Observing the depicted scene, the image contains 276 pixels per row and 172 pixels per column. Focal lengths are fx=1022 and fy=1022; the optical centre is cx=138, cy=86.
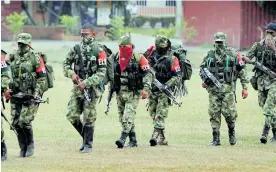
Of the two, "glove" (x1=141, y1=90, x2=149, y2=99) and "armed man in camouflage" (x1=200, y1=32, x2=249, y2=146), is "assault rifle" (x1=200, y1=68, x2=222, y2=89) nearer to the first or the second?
"armed man in camouflage" (x1=200, y1=32, x2=249, y2=146)

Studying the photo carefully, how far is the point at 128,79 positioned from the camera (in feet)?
54.2

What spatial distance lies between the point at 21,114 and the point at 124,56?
7.29 feet

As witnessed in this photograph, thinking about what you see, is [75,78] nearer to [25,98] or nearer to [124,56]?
[25,98]

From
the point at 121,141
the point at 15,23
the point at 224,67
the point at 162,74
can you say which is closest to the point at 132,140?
the point at 121,141

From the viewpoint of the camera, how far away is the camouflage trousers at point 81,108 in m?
15.8

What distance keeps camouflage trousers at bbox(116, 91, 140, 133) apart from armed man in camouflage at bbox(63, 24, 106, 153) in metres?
0.67

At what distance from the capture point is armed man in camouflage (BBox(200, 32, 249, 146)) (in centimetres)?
1722

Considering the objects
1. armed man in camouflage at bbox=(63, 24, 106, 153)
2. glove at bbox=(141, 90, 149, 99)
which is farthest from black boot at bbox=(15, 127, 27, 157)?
glove at bbox=(141, 90, 149, 99)

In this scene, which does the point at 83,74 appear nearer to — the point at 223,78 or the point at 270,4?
the point at 223,78

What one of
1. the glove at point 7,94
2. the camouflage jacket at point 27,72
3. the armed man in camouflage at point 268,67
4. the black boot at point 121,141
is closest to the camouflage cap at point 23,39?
the camouflage jacket at point 27,72

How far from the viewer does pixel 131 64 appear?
54.2 ft

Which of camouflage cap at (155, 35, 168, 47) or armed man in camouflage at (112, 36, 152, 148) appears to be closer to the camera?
armed man in camouflage at (112, 36, 152, 148)

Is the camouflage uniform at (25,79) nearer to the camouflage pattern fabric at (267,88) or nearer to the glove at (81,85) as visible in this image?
the glove at (81,85)

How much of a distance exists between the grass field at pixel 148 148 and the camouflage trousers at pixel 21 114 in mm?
528
